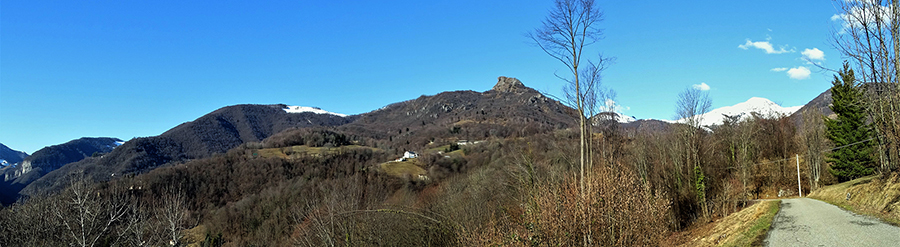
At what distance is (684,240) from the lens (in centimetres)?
2227

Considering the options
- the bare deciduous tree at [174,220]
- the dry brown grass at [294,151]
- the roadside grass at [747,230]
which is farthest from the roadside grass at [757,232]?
the dry brown grass at [294,151]

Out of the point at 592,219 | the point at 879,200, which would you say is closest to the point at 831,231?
the point at 879,200

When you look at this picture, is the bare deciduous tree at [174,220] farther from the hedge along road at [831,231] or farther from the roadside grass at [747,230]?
the hedge along road at [831,231]

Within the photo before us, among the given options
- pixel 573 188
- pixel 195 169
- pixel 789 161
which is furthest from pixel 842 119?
pixel 195 169

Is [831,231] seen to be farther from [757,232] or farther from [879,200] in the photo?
[879,200]

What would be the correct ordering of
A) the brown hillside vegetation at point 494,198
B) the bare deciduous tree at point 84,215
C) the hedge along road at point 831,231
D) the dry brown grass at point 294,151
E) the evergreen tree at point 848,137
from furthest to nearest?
1. the dry brown grass at point 294,151
2. the evergreen tree at point 848,137
3. the bare deciduous tree at point 84,215
4. the hedge along road at point 831,231
5. the brown hillside vegetation at point 494,198

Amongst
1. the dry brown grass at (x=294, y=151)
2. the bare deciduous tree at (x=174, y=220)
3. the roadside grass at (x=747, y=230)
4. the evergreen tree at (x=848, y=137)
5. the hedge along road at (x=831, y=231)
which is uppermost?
the dry brown grass at (x=294, y=151)

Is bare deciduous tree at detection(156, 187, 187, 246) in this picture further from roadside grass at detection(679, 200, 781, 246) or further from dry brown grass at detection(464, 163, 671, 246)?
roadside grass at detection(679, 200, 781, 246)

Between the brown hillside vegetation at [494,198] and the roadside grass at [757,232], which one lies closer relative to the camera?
the brown hillside vegetation at [494,198]

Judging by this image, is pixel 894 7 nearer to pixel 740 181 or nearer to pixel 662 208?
pixel 662 208

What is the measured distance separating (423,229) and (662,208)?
1807cm

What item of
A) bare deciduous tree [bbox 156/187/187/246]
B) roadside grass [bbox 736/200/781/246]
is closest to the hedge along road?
roadside grass [bbox 736/200/781/246]

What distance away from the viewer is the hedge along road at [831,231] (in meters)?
10.8

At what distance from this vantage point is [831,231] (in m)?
12.5
